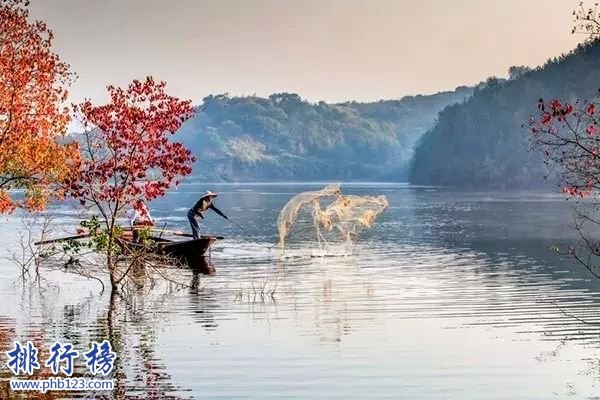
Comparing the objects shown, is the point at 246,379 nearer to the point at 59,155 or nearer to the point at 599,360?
the point at 599,360

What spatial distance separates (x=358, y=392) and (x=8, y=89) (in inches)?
702

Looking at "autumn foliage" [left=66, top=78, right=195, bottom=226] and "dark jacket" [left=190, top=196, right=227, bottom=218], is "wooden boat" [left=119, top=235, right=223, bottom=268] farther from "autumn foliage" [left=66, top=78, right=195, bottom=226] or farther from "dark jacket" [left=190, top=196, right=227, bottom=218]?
"autumn foliage" [left=66, top=78, right=195, bottom=226]

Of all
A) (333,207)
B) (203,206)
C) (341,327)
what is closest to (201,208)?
(203,206)

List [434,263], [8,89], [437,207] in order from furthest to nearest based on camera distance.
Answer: [437,207], [434,263], [8,89]

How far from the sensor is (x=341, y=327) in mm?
27016

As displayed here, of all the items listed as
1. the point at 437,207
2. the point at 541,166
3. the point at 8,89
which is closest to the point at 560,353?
the point at 8,89

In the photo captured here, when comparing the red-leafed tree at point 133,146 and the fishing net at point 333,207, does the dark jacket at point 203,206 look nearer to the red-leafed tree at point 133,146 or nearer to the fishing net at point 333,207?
the fishing net at point 333,207

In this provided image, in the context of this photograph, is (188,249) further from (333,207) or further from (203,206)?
(333,207)

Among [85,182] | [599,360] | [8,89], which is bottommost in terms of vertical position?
[599,360]

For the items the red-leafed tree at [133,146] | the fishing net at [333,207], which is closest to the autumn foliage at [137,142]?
the red-leafed tree at [133,146]

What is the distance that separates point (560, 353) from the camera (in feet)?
75.3

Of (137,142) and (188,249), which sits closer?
(137,142)

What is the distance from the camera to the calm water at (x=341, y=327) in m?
20.0

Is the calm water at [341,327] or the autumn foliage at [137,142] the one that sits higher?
the autumn foliage at [137,142]
